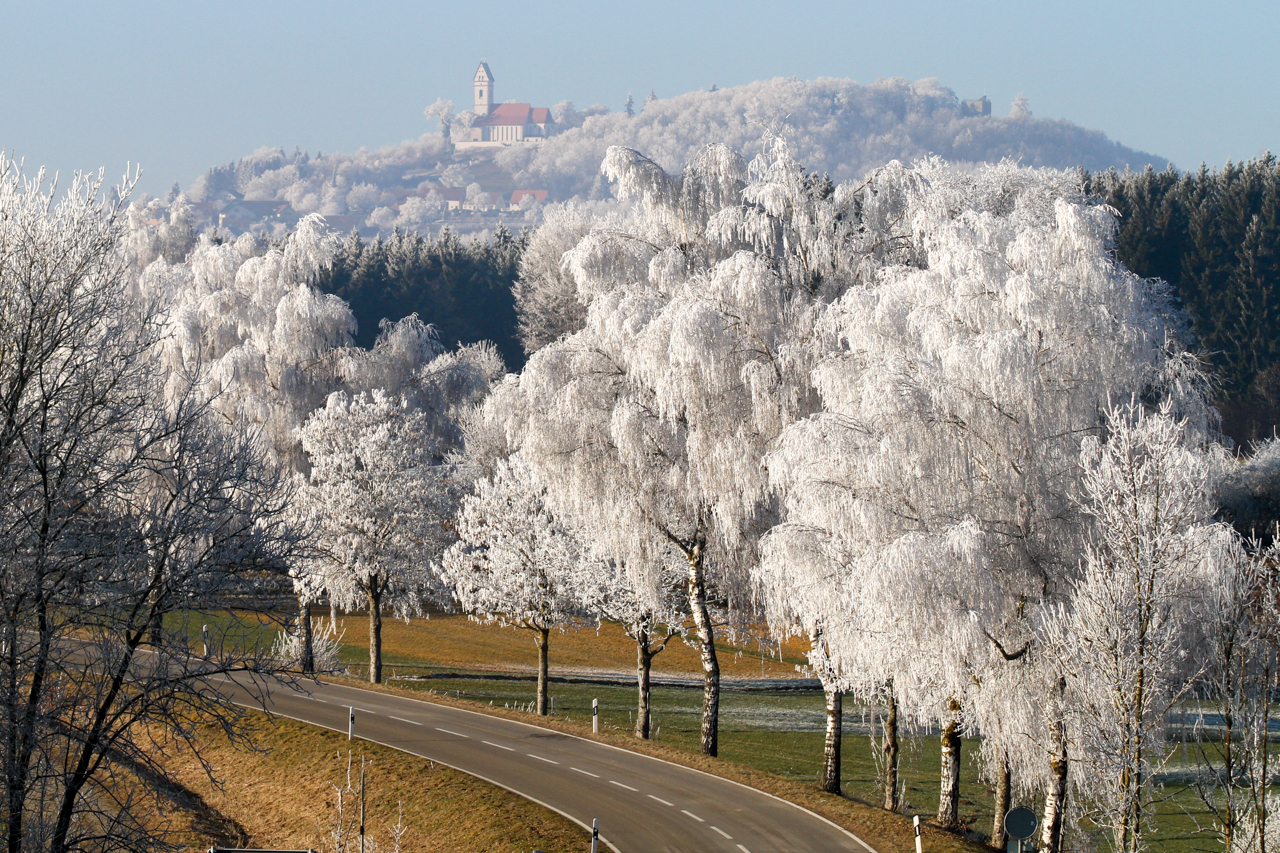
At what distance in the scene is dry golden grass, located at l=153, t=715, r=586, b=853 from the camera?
19.9 m

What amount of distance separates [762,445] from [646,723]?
980 centimetres

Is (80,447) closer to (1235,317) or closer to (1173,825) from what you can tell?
(1173,825)

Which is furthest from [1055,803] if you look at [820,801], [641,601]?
[641,601]

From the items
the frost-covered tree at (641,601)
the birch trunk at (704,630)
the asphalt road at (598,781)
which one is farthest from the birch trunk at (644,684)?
the birch trunk at (704,630)

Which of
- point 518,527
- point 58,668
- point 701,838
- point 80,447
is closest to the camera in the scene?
point 58,668

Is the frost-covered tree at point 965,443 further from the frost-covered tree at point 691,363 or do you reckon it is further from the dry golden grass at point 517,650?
the dry golden grass at point 517,650

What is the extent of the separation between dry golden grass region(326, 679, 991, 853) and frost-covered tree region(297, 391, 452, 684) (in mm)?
8252

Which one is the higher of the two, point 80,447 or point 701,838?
point 80,447

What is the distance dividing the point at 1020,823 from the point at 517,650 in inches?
1323

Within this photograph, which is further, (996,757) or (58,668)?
(996,757)

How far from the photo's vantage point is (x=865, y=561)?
1686 centimetres

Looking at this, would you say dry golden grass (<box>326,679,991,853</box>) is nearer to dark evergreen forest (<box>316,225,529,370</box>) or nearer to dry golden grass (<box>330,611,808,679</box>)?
dry golden grass (<box>330,611,808,679</box>)

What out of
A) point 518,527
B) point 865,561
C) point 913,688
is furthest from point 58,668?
point 518,527

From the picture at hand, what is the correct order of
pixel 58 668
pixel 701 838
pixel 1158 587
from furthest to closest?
pixel 701 838
pixel 1158 587
pixel 58 668
